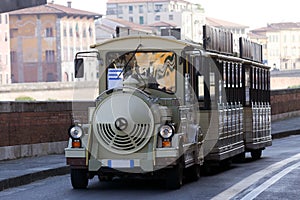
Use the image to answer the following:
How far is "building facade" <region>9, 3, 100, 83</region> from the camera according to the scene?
139 meters

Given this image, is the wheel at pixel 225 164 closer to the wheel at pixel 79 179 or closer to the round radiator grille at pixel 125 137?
the wheel at pixel 79 179

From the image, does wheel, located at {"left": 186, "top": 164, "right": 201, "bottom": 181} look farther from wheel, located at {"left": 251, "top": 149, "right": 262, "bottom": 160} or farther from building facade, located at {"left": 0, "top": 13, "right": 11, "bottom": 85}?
building facade, located at {"left": 0, "top": 13, "right": 11, "bottom": 85}

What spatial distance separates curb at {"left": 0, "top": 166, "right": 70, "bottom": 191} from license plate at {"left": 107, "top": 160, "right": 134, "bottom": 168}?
2.57 m

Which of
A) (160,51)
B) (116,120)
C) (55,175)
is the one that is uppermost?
(160,51)

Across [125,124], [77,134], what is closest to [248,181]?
[125,124]

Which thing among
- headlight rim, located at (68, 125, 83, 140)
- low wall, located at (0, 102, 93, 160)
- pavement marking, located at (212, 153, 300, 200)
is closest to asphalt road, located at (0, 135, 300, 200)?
pavement marking, located at (212, 153, 300, 200)

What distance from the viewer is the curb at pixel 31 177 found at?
17.2 meters

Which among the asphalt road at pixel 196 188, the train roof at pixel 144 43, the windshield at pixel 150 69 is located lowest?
the asphalt road at pixel 196 188

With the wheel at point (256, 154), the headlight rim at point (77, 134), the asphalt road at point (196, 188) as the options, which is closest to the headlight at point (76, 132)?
the headlight rim at point (77, 134)

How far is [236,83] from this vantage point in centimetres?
2108

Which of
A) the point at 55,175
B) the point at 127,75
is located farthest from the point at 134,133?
the point at 55,175

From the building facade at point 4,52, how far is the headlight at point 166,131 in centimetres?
11118

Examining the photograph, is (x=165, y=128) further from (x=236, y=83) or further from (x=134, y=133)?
(x=236, y=83)

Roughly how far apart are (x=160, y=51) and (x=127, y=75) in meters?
0.73
